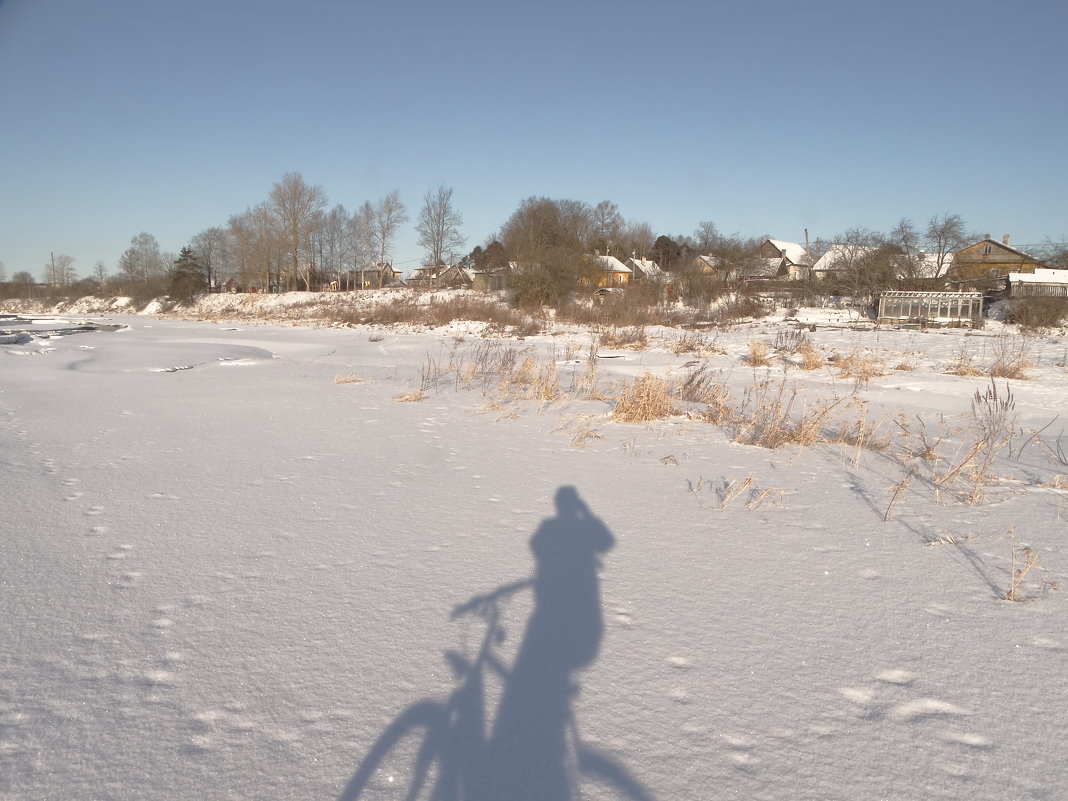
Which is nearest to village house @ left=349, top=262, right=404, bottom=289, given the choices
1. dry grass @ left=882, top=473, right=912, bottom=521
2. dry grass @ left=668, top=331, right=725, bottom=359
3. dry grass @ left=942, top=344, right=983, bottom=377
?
dry grass @ left=668, top=331, right=725, bottom=359

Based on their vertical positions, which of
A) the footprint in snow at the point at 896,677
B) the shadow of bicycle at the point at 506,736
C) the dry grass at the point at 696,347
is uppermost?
the dry grass at the point at 696,347

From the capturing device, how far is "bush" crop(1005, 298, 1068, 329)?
20297mm

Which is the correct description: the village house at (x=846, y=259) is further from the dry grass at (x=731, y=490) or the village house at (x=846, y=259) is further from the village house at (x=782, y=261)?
the dry grass at (x=731, y=490)

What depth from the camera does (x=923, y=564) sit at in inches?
124

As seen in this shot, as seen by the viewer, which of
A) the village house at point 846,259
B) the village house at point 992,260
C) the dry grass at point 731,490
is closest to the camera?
the dry grass at point 731,490

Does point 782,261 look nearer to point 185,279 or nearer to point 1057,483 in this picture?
point 185,279

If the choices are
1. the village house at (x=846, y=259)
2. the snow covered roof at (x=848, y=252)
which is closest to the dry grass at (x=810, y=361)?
the village house at (x=846, y=259)

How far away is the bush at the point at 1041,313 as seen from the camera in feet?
66.6

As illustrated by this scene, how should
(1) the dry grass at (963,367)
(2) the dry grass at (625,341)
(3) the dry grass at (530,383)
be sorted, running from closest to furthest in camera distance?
(3) the dry grass at (530,383), (1) the dry grass at (963,367), (2) the dry grass at (625,341)

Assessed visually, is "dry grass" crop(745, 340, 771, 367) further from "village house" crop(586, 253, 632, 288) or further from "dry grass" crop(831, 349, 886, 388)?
"village house" crop(586, 253, 632, 288)

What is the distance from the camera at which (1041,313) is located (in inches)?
810

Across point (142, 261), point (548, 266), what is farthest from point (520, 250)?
point (142, 261)

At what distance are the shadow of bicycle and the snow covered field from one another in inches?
0.4

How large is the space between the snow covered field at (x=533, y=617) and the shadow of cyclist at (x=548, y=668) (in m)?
0.01
